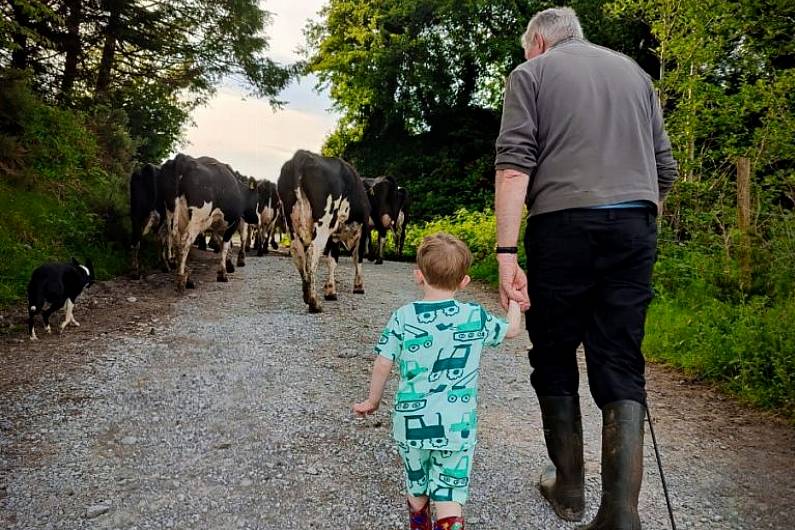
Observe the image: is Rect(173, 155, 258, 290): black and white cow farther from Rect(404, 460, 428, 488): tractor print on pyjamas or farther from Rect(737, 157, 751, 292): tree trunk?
Rect(404, 460, 428, 488): tractor print on pyjamas

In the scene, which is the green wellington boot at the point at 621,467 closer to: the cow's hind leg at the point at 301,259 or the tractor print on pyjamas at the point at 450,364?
the tractor print on pyjamas at the point at 450,364

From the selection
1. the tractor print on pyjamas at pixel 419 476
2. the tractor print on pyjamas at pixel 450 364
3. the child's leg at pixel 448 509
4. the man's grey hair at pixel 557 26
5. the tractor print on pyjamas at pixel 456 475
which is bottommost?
the child's leg at pixel 448 509

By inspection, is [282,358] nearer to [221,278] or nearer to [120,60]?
[221,278]

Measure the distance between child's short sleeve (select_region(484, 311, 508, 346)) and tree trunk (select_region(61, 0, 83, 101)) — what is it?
13970mm

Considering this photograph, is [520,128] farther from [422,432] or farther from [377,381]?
[422,432]

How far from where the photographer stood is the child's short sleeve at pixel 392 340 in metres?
2.47

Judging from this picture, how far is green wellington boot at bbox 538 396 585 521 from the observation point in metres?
2.87

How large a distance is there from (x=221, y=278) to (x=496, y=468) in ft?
24.7

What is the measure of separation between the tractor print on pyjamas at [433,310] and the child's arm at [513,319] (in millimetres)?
254

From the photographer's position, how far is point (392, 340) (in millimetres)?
2475

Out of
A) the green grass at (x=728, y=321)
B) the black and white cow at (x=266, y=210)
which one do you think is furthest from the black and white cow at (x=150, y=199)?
the green grass at (x=728, y=321)

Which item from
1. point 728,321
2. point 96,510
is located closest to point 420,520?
point 96,510

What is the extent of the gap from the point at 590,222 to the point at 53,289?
5476mm

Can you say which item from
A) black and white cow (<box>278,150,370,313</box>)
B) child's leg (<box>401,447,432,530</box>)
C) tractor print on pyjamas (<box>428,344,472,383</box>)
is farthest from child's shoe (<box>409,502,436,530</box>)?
black and white cow (<box>278,150,370,313</box>)
